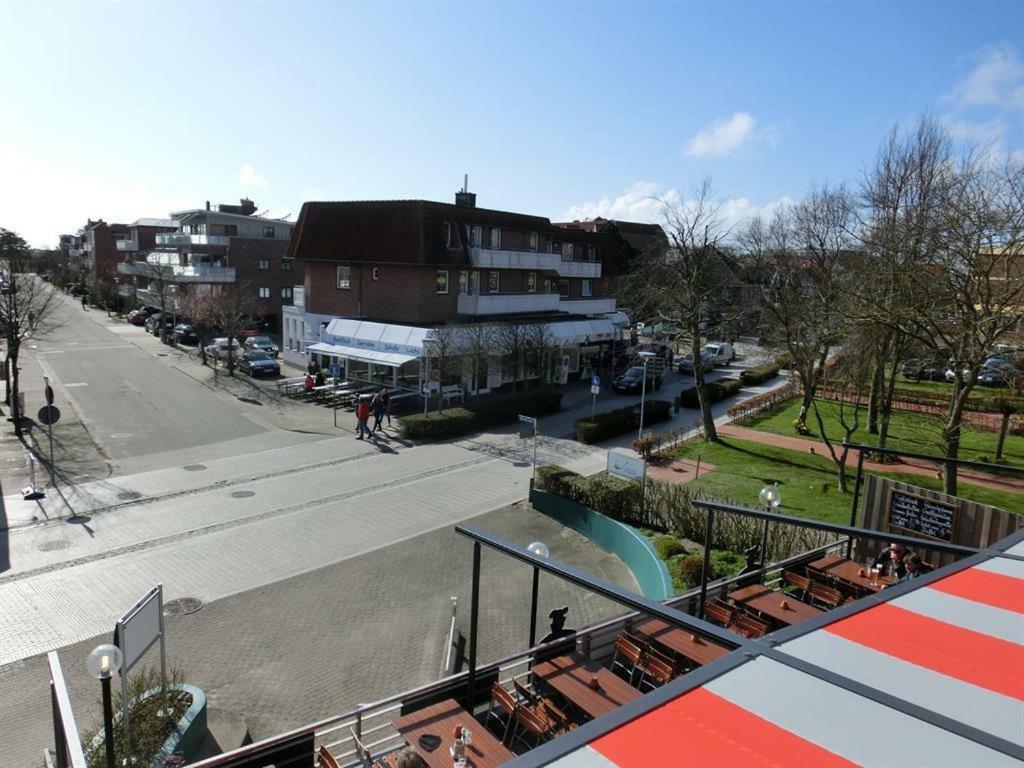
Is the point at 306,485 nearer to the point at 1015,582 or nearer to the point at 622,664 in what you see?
the point at 622,664

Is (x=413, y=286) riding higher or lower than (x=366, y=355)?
higher

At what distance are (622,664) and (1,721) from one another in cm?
788

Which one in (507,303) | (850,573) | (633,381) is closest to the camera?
(850,573)

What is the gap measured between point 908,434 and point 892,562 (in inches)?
732

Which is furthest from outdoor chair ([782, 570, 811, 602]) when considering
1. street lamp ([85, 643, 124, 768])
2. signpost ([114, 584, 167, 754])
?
street lamp ([85, 643, 124, 768])

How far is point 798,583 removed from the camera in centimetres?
983

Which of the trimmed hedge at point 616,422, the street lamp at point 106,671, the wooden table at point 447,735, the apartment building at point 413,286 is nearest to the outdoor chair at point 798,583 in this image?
the wooden table at point 447,735

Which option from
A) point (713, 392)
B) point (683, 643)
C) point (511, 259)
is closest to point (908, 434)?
point (713, 392)

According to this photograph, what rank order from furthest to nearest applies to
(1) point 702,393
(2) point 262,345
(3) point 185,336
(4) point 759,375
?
(3) point 185,336, (2) point 262,345, (4) point 759,375, (1) point 702,393

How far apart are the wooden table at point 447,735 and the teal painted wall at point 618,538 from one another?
228 inches

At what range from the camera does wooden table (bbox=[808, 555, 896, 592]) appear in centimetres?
960

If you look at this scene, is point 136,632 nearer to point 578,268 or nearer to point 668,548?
point 668,548

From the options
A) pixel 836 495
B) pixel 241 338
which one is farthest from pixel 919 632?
pixel 241 338

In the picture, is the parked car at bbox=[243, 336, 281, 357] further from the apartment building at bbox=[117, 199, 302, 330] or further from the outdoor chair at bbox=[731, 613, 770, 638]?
the outdoor chair at bbox=[731, 613, 770, 638]
